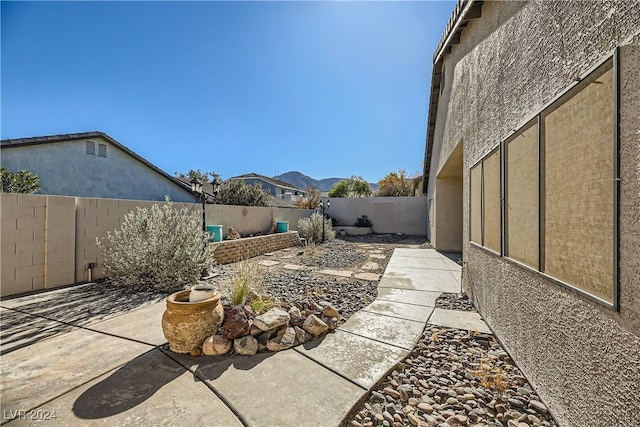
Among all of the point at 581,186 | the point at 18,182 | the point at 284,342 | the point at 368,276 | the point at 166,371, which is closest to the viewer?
the point at 581,186

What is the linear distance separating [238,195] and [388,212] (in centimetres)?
907

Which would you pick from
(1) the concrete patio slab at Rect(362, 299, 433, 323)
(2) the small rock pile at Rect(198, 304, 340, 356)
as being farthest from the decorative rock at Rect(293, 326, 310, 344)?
(1) the concrete patio slab at Rect(362, 299, 433, 323)

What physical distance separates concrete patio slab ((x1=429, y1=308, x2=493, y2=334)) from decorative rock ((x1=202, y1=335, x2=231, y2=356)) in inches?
101

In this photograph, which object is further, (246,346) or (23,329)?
(23,329)

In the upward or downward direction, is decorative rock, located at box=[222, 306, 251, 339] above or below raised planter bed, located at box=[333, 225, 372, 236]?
below

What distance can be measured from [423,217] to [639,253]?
46.2ft

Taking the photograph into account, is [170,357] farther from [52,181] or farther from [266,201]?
[52,181]

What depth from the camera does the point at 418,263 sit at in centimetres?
680

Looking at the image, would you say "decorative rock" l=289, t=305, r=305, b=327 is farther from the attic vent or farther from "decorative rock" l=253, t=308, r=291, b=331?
the attic vent

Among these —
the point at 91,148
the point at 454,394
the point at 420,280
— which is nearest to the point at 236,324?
the point at 454,394

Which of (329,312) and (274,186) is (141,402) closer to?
(329,312)

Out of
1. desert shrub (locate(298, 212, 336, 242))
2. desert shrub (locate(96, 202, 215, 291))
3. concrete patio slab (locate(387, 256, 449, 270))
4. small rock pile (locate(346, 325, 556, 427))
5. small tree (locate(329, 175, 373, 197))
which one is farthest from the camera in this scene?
small tree (locate(329, 175, 373, 197))

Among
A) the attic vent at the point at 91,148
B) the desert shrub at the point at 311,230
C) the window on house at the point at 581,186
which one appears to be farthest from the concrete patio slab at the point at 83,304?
the attic vent at the point at 91,148

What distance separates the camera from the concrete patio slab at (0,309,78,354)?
2508 mm
